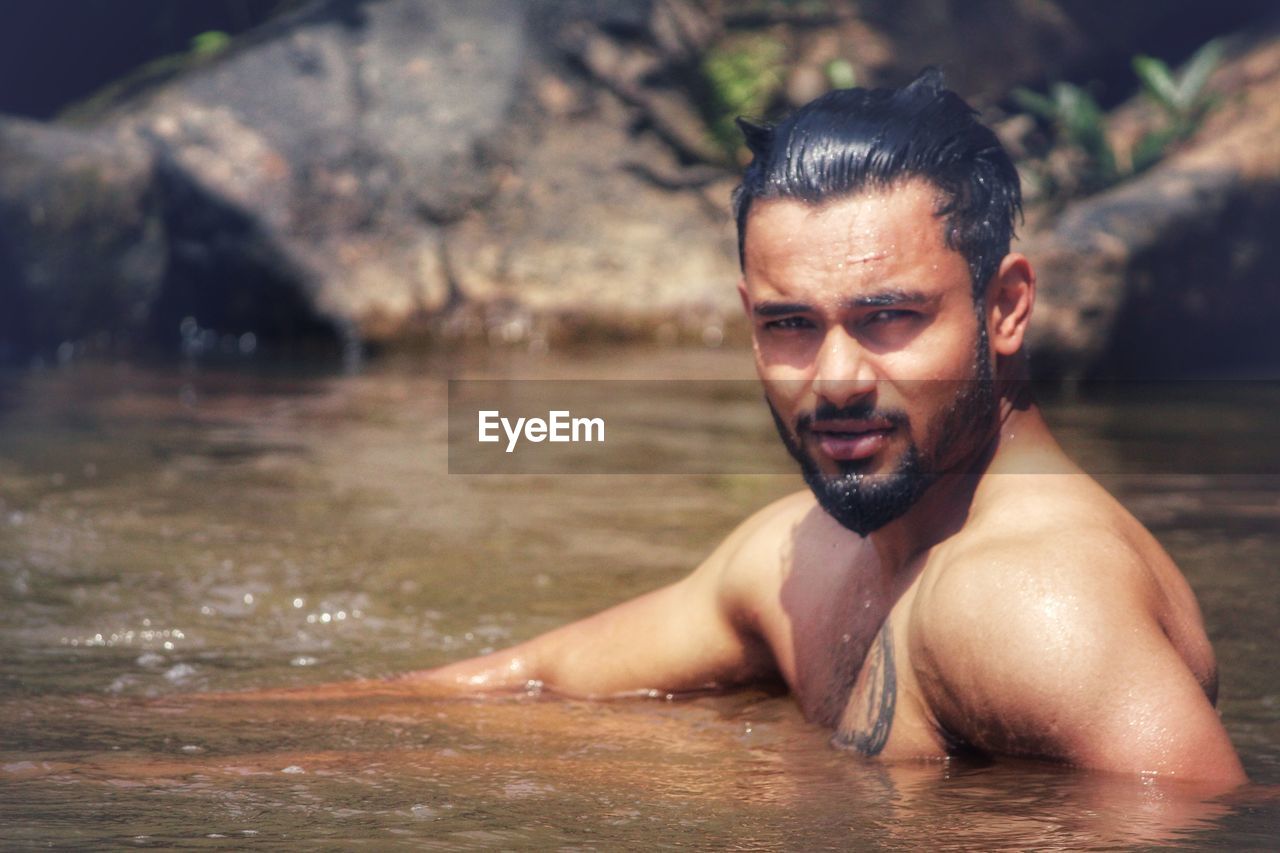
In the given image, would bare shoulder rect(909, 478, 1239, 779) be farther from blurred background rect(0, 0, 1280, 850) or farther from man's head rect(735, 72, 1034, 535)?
man's head rect(735, 72, 1034, 535)

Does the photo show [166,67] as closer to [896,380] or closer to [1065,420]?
[1065,420]

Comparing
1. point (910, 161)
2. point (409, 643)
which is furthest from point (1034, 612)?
point (409, 643)

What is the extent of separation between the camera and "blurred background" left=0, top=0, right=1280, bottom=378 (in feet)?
34.2

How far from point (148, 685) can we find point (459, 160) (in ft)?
28.0

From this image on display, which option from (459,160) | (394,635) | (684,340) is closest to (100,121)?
(459,160)

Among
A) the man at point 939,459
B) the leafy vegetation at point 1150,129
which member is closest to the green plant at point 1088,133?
the leafy vegetation at point 1150,129

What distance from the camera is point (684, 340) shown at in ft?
37.7

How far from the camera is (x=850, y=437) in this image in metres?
2.69

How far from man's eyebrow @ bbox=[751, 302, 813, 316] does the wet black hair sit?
0.18m

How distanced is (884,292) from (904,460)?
286 mm

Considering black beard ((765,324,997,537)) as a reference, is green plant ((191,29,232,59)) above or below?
above

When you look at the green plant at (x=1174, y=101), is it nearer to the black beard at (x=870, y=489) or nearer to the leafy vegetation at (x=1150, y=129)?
the leafy vegetation at (x=1150, y=129)

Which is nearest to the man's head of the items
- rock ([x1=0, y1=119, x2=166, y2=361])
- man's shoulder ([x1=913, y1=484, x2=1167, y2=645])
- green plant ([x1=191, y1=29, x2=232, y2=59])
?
man's shoulder ([x1=913, y1=484, x2=1167, y2=645])

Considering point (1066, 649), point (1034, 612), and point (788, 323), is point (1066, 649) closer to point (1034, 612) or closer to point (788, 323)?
point (1034, 612)
